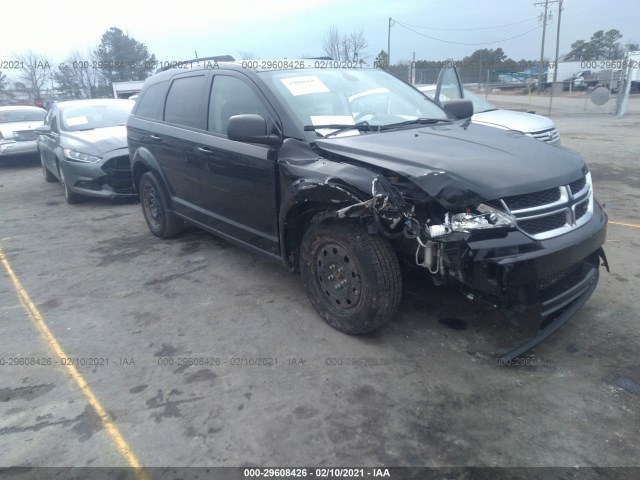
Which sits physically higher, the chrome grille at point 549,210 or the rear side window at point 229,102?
the rear side window at point 229,102

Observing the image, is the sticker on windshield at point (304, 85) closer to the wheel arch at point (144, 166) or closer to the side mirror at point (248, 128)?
the side mirror at point (248, 128)

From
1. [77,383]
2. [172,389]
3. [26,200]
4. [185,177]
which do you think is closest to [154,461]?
[172,389]

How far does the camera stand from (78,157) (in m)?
7.54

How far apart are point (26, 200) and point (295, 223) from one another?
7.16 m

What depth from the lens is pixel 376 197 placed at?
2.79 metres

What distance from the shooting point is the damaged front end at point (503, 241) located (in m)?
2.60

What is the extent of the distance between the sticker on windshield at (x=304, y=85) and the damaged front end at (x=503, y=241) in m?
1.25

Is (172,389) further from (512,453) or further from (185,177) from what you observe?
(185,177)

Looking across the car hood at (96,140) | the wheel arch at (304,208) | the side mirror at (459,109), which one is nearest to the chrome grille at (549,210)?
the wheel arch at (304,208)

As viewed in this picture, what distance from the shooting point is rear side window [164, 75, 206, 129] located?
177 inches

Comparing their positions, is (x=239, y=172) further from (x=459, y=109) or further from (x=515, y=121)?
(x=515, y=121)

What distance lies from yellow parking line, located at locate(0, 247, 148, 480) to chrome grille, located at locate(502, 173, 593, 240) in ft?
7.85

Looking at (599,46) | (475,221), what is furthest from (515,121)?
(599,46)

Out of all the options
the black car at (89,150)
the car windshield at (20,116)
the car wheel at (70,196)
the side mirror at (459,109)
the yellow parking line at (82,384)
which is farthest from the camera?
the car windshield at (20,116)
